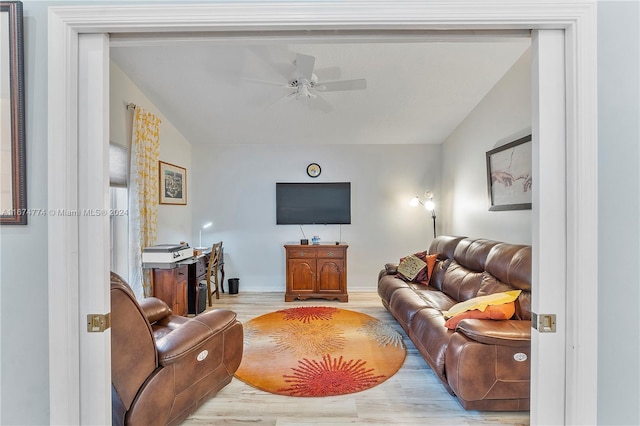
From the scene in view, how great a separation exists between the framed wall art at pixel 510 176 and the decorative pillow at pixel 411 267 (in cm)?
107

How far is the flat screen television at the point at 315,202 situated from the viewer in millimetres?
4746

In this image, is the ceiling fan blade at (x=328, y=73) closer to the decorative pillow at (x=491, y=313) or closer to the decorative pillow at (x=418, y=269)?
the decorative pillow at (x=418, y=269)

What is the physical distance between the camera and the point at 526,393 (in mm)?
1795

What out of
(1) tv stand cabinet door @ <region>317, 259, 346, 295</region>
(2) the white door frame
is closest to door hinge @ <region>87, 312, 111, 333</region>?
(2) the white door frame

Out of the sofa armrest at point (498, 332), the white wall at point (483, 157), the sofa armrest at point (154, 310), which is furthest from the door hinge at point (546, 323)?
the sofa armrest at point (154, 310)

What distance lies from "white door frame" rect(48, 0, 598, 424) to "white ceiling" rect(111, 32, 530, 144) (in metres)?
1.22

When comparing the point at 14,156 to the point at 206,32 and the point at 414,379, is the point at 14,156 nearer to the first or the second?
the point at 206,32

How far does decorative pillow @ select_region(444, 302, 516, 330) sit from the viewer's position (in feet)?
6.58

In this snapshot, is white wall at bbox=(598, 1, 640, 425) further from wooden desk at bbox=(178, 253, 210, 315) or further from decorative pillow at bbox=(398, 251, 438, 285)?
wooden desk at bbox=(178, 253, 210, 315)

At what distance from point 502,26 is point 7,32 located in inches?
60.6

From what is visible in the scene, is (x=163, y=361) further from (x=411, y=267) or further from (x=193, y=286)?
(x=411, y=267)

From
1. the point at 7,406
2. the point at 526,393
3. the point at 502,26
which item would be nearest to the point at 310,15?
the point at 502,26

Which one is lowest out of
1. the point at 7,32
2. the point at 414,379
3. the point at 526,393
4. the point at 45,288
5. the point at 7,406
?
the point at 414,379

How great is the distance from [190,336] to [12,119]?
1.37 meters
